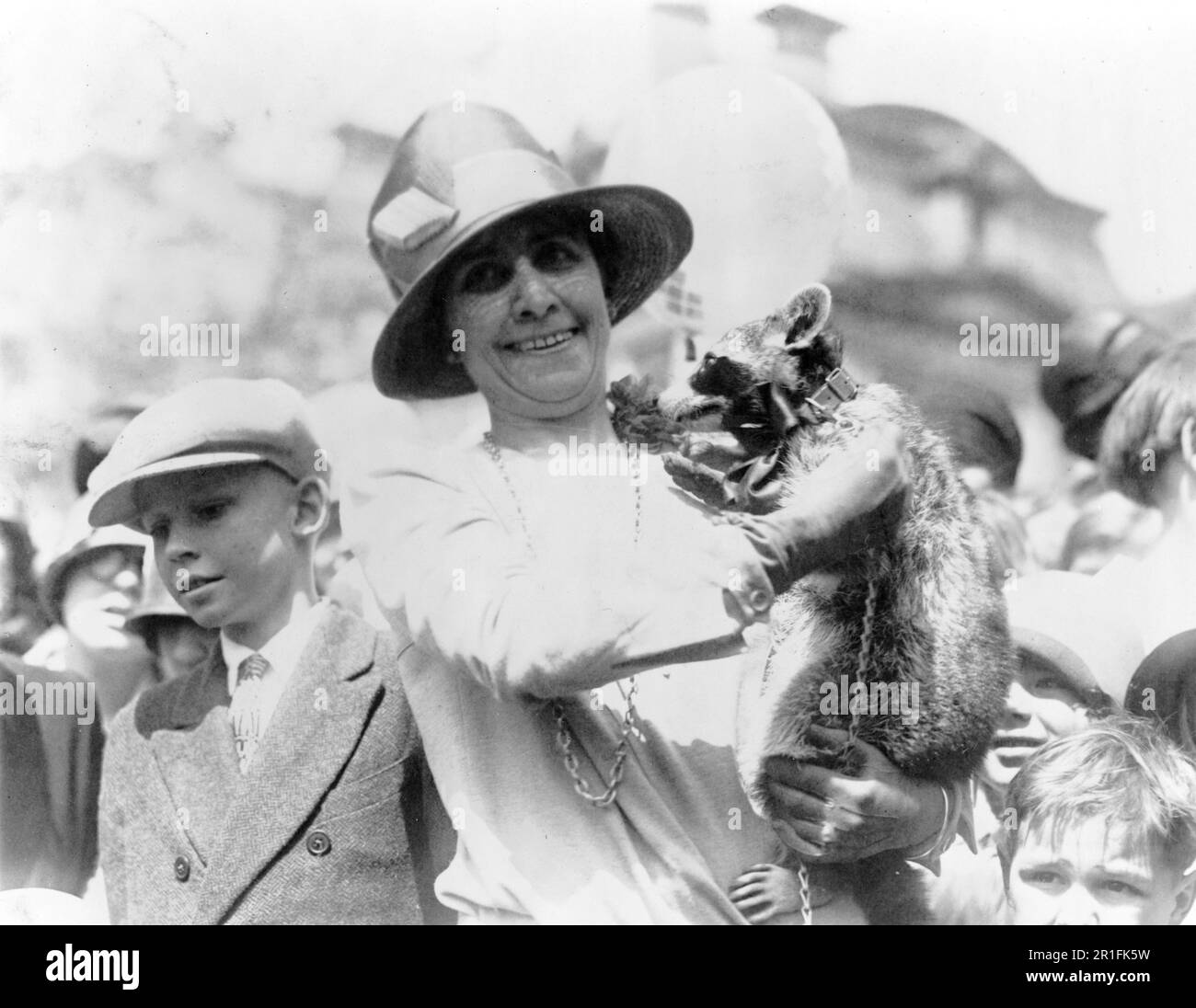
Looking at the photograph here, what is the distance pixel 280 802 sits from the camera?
4750 mm

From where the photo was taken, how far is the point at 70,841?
5.01 metres

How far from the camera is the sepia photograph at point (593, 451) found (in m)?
4.72

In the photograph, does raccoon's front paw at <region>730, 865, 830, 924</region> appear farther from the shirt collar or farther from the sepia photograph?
the shirt collar

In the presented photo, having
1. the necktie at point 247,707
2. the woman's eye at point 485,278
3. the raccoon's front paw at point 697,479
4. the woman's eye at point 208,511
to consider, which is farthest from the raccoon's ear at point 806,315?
the necktie at point 247,707

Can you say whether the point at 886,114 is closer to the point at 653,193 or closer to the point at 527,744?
the point at 653,193

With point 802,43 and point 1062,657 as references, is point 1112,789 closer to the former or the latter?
point 1062,657

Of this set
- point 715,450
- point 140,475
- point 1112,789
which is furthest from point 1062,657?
point 140,475

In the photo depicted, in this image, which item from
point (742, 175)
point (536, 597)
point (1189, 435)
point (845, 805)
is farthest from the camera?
point (1189, 435)

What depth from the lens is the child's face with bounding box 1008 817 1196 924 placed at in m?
4.84

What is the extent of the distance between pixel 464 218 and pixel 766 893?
7.15 ft

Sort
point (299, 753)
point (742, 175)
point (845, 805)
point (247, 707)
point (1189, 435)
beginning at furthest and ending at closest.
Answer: point (1189, 435)
point (742, 175)
point (247, 707)
point (299, 753)
point (845, 805)

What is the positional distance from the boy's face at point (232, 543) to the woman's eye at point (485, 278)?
2.71ft

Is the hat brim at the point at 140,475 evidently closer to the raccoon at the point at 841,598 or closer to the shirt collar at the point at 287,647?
the shirt collar at the point at 287,647

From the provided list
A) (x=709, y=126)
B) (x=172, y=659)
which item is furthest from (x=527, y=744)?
(x=709, y=126)
